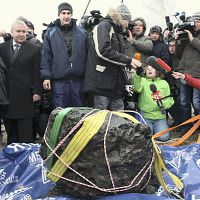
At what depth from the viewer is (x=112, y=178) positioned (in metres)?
2.48

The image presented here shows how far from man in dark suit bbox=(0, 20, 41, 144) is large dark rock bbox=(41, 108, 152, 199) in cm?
220

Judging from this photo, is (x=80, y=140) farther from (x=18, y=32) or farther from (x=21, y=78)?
(x=18, y=32)

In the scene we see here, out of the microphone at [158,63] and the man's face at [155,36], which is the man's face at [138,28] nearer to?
the man's face at [155,36]

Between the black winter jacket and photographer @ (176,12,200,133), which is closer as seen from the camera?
the black winter jacket

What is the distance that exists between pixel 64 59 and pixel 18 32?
0.59 metres

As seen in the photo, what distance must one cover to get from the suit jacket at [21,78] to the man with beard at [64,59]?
0.11 meters

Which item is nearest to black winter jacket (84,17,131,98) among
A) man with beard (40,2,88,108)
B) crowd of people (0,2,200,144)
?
crowd of people (0,2,200,144)

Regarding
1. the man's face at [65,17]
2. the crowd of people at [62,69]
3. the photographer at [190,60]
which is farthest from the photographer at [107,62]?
the photographer at [190,60]

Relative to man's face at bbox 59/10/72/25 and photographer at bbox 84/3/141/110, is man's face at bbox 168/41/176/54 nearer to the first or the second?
photographer at bbox 84/3/141/110

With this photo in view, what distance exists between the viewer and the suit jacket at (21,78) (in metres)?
4.60

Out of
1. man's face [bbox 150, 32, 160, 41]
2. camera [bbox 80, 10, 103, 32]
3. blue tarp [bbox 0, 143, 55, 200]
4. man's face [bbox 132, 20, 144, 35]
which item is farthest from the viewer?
man's face [bbox 150, 32, 160, 41]

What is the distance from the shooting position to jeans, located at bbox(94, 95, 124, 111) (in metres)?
4.77

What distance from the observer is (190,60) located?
5570 mm

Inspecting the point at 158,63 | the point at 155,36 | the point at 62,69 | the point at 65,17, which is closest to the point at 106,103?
the point at 62,69
